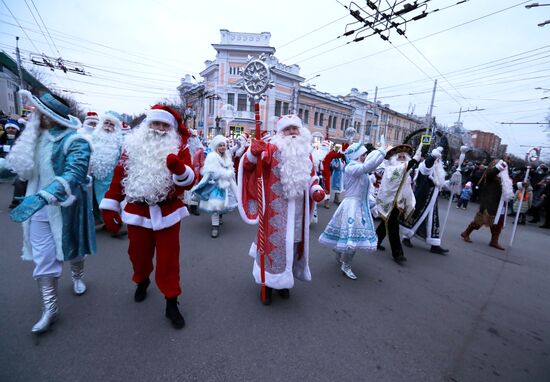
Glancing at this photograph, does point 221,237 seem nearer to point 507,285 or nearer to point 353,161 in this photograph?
point 353,161

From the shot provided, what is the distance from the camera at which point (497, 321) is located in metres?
2.88

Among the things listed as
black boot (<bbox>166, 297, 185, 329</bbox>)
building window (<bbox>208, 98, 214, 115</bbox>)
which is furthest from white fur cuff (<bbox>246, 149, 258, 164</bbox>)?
building window (<bbox>208, 98, 214, 115</bbox>)

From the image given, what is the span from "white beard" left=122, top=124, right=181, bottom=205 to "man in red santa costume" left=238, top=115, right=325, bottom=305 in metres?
0.76

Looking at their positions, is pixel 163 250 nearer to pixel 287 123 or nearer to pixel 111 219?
pixel 111 219

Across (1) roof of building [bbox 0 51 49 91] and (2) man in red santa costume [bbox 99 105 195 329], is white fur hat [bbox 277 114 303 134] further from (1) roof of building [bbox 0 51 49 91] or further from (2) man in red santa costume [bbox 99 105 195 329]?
(1) roof of building [bbox 0 51 49 91]

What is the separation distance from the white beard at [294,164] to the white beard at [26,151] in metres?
2.10

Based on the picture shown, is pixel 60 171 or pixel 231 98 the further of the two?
pixel 231 98

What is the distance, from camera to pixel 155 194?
219 centimetres

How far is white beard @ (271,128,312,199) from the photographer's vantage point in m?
2.59

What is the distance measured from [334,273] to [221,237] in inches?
87.1

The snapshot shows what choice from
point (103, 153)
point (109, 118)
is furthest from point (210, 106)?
point (103, 153)

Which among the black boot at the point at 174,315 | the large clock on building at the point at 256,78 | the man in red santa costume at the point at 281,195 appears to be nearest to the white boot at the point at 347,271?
the man in red santa costume at the point at 281,195

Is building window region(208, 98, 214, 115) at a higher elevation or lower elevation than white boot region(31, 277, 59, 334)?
higher

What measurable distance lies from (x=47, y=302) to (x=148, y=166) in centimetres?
145
